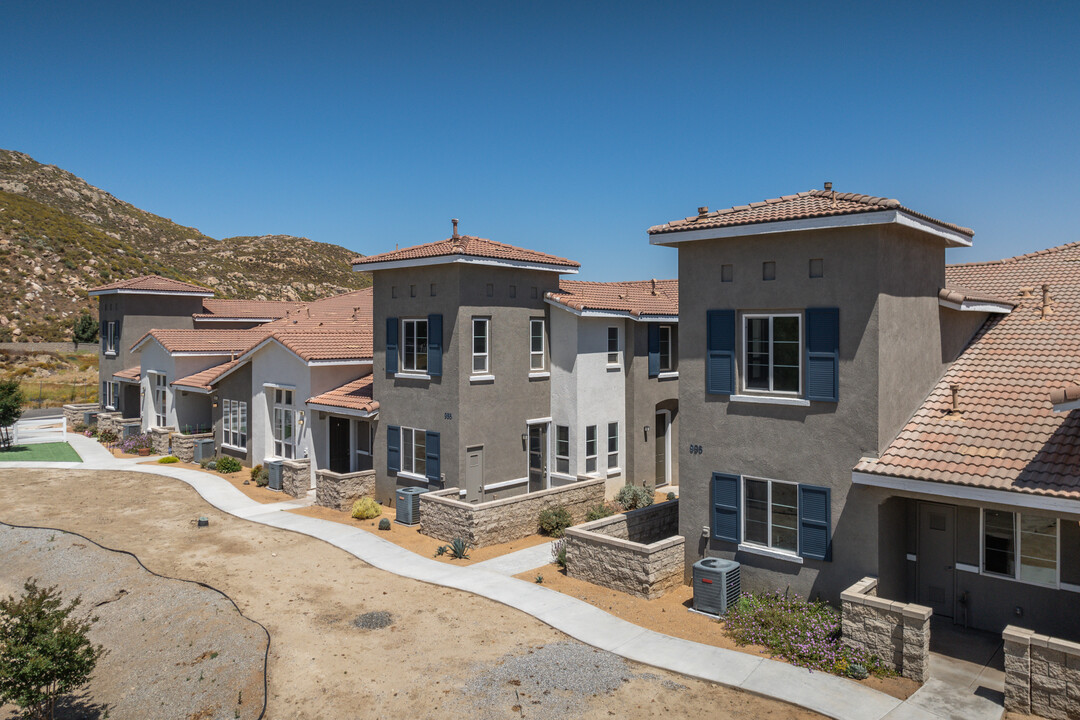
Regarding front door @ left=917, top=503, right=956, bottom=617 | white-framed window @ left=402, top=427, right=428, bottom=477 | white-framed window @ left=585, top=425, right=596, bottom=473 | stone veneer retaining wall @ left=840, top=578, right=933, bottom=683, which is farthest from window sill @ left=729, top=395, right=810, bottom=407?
white-framed window @ left=402, top=427, right=428, bottom=477

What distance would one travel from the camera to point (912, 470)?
10992mm

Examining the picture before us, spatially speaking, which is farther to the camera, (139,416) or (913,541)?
(139,416)

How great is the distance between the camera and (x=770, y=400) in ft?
41.9

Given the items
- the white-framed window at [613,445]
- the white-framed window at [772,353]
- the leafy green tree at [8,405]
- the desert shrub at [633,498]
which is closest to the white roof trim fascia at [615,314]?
the white-framed window at [613,445]

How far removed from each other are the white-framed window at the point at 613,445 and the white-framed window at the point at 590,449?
0.73 meters

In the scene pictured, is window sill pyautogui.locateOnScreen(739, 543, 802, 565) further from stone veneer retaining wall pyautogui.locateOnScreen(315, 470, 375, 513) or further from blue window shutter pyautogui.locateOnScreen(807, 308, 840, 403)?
stone veneer retaining wall pyautogui.locateOnScreen(315, 470, 375, 513)

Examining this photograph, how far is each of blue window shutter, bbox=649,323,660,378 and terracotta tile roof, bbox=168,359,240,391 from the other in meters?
15.3

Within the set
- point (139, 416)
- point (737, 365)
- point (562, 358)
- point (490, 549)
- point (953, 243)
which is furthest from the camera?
point (139, 416)

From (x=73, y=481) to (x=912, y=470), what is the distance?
26124 millimetres

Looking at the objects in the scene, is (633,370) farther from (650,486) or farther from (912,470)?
(912,470)

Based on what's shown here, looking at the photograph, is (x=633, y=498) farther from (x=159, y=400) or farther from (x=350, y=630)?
(x=159, y=400)

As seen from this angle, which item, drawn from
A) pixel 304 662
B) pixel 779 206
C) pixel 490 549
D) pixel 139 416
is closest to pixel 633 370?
pixel 490 549

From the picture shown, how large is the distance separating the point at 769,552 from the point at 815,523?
103cm

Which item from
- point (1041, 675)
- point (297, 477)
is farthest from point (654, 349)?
point (1041, 675)
